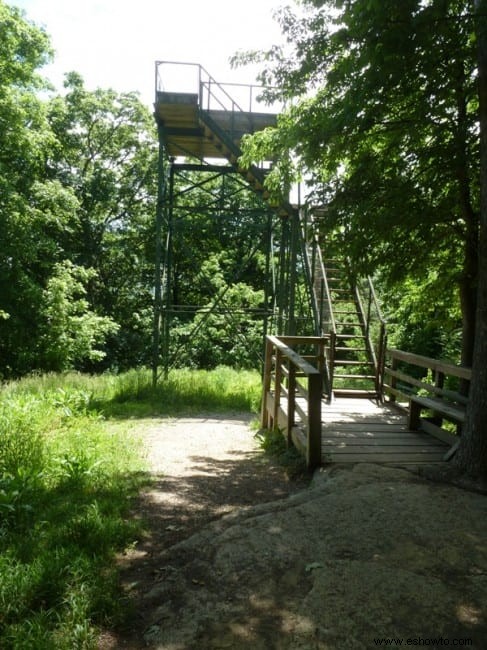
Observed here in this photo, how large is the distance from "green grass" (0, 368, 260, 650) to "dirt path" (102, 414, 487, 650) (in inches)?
7.8

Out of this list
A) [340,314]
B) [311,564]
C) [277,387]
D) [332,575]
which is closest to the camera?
[332,575]

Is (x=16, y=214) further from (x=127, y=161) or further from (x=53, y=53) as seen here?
(x=127, y=161)

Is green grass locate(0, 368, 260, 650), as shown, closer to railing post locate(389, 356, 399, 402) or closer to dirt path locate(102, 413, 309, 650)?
dirt path locate(102, 413, 309, 650)

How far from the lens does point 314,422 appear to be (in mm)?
5207

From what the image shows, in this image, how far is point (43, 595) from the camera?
120 inches

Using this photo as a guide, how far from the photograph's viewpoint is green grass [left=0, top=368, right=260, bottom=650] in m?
2.86

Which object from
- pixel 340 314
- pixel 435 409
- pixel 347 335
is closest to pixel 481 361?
pixel 435 409

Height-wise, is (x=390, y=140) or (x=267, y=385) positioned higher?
(x=390, y=140)

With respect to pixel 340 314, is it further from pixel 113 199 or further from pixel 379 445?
pixel 113 199

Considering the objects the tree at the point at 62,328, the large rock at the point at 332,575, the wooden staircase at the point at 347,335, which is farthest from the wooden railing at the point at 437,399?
the tree at the point at 62,328

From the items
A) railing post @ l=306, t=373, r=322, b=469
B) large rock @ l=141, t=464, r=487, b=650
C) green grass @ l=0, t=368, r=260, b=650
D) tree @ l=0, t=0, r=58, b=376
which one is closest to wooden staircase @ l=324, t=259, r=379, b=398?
railing post @ l=306, t=373, r=322, b=469

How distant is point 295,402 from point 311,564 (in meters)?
3.32

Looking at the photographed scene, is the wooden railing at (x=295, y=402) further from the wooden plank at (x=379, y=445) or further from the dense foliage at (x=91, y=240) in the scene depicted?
the dense foliage at (x=91, y=240)

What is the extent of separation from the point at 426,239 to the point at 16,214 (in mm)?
13186
